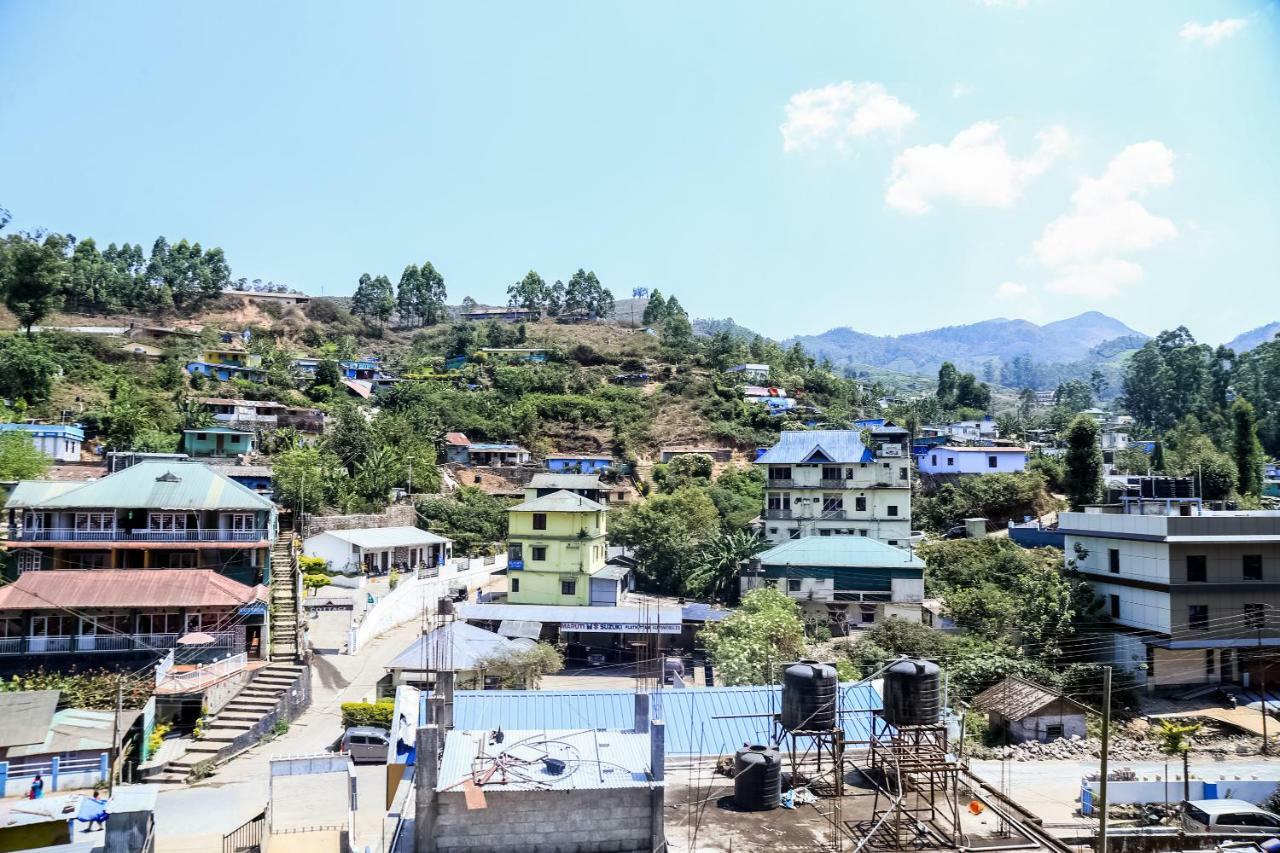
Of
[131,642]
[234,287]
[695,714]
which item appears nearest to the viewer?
[695,714]

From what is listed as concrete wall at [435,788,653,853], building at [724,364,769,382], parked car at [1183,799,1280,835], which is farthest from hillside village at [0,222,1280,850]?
building at [724,364,769,382]

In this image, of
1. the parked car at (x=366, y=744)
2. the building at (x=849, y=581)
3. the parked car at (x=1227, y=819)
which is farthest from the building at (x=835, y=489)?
the parked car at (x=1227, y=819)

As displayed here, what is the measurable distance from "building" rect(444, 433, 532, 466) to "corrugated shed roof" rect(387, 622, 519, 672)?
105 feet

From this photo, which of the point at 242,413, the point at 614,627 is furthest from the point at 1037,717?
the point at 242,413

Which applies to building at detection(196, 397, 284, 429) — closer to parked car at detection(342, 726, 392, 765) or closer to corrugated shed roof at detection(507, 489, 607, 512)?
corrugated shed roof at detection(507, 489, 607, 512)

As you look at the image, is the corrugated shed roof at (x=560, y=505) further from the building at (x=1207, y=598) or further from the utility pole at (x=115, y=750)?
the building at (x=1207, y=598)

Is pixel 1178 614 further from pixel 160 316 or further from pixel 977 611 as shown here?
pixel 160 316

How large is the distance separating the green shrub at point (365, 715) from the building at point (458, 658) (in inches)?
54.7

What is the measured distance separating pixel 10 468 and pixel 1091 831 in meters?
36.4

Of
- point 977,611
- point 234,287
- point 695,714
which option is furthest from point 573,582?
point 234,287

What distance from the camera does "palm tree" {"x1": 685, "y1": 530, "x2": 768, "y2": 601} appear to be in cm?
3597

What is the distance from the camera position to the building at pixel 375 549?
3659 cm

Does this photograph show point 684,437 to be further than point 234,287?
No

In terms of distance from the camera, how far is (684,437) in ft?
210
